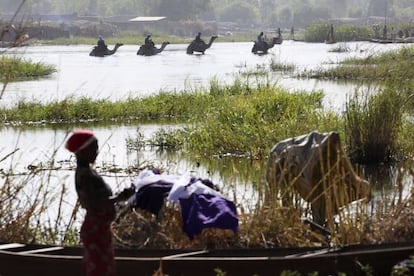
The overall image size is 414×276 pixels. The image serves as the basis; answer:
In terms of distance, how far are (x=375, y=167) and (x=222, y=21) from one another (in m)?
99.4

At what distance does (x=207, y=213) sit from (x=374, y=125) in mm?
6171

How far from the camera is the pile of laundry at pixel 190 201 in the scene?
23.6ft

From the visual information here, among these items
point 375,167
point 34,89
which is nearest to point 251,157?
point 375,167

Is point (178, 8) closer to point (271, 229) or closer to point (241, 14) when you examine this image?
point (241, 14)

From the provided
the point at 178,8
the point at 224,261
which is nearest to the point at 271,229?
the point at 224,261

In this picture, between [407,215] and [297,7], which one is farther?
[297,7]

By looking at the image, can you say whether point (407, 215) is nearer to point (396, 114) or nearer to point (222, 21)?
point (396, 114)

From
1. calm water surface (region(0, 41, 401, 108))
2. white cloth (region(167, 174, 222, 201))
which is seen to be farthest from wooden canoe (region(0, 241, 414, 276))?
calm water surface (region(0, 41, 401, 108))

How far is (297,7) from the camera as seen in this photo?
366 ft

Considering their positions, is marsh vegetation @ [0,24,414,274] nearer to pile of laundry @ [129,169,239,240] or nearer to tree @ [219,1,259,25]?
pile of laundry @ [129,169,239,240]

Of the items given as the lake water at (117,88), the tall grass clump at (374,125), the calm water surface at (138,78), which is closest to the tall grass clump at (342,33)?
the calm water surface at (138,78)

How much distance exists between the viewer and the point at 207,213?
7242 mm

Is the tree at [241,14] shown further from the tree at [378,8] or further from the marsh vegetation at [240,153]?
the marsh vegetation at [240,153]

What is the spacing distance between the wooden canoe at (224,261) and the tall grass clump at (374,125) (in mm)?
6054
